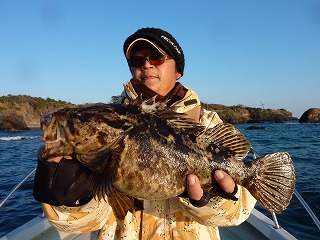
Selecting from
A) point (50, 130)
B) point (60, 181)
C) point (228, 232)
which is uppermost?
point (50, 130)

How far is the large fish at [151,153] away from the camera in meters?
2.78

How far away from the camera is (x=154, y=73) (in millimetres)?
3695

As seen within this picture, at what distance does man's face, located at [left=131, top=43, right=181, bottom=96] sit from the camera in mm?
3707

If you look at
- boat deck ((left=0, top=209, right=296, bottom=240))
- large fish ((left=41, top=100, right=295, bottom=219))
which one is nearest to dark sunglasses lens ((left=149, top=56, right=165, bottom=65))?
large fish ((left=41, top=100, right=295, bottom=219))

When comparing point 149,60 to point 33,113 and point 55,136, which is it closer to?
point 55,136

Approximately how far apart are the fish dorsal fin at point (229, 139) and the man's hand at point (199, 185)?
0.37 m

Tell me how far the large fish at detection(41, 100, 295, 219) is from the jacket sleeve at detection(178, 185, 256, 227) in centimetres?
25

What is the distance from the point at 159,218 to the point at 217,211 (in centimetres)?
66

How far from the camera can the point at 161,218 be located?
3379mm

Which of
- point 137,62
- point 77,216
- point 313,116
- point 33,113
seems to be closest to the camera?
point 77,216

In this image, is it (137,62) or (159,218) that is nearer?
(159,218)

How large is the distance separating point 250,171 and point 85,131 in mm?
1753

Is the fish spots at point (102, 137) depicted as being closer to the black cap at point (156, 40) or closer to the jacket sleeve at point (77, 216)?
the jacket sleeve at point (77, 216)

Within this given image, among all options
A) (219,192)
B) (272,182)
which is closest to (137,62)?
(219,192)
